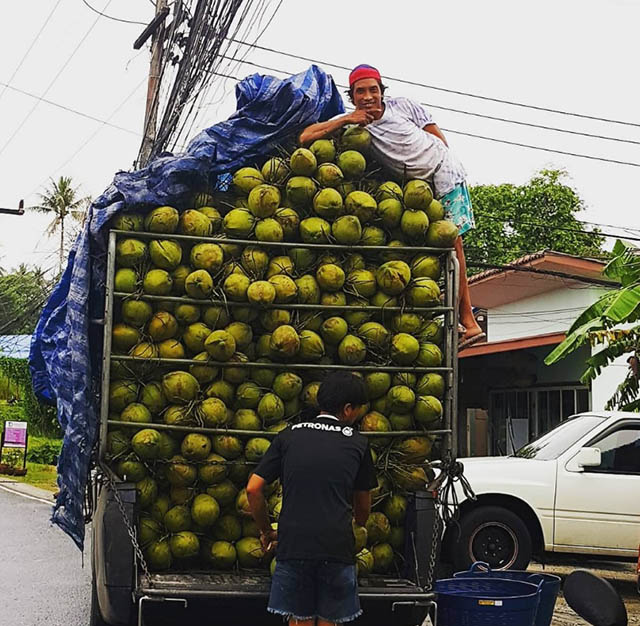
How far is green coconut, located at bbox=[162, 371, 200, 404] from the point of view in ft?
18.4

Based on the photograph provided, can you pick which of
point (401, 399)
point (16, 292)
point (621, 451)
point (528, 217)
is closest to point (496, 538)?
point (621, 451)

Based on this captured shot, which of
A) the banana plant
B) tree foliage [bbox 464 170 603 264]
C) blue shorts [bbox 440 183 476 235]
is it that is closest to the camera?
blue shorts [bbox 440 183 476 235]

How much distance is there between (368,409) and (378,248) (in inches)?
37.8

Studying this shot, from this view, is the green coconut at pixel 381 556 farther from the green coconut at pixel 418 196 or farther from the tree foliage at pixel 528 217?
the tree foliage at pixel 528 217

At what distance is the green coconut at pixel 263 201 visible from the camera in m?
5.82

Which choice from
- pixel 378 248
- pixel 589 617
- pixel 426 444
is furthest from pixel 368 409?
pixel 589 617

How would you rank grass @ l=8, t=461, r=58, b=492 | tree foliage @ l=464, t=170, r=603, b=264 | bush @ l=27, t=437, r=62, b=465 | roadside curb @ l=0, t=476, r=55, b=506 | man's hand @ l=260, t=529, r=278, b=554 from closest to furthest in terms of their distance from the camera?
man's hand @ l=260, t=529, r=278, b=554 → roadside curb @ l=0, t=476, r=55, b=506 → grass @ l=8, t=461, r=58, b=492 → bush @ l=27, t=437, r=62, b=465 → tree foliage @ l=464, t=170, r=603, b=264

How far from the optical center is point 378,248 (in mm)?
5953

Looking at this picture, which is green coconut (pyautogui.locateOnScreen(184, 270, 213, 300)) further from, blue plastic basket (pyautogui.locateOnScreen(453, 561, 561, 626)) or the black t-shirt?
blue plastic basket (pyautogui.locateOnScreen(453, 561, 561, 626))

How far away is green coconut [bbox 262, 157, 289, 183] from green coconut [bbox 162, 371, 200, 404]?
131 centimetres

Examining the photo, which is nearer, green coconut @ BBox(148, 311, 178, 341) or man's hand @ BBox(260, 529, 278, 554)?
man's hand @ BBox(260, 529, 278, 554)

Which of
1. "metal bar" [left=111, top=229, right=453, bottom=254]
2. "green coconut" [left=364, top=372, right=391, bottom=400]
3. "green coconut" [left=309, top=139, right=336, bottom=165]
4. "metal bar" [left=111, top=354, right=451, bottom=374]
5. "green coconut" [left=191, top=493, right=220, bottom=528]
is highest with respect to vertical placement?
"green coconut" [left=309, top=139, right=336, bottom=165]

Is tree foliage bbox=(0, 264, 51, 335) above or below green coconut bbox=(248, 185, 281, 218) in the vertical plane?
above

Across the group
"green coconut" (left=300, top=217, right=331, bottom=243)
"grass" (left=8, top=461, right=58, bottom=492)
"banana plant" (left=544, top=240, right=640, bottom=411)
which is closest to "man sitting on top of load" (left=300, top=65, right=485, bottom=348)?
"green coconut" (left=300, top=217, right=331, bottom=243)
